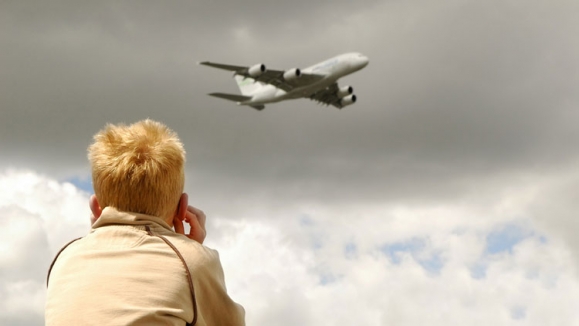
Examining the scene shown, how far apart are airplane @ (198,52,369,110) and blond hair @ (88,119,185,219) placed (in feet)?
185

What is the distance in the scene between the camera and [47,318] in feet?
8.48

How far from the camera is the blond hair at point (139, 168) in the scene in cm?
273

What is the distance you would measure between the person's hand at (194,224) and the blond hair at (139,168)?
0.36 feet

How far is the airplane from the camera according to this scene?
6244 centimetres

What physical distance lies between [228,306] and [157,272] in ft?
1.05

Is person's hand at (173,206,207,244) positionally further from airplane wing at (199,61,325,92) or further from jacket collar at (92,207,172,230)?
airplane wing at (199,61,325,92)

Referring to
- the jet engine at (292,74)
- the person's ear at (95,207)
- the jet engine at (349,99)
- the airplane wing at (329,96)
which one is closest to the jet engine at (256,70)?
the jet engine at (292,74)

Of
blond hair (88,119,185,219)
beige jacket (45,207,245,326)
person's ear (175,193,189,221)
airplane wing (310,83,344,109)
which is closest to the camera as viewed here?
beige jacket (45,207,245,326)

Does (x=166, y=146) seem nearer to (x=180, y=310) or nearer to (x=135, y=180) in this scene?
(x=135, y=180)

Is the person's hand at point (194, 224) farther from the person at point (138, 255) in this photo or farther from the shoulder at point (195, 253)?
the shoulder at point (195, 253)

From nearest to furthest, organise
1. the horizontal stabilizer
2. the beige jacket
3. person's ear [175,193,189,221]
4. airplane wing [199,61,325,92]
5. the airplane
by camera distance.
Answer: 1. the beige jacket
2. person's ear [175,193,189,221]
3. airplane wing [199,61,325,92]
4. the airplane
5. the horizontal stabilizer

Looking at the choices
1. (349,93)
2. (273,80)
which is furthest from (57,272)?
(349,93)

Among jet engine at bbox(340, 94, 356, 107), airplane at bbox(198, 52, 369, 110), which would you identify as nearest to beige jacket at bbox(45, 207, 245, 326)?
airplane at bbox(198, 52, 369, 110)

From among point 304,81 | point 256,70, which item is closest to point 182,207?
point 256,70
